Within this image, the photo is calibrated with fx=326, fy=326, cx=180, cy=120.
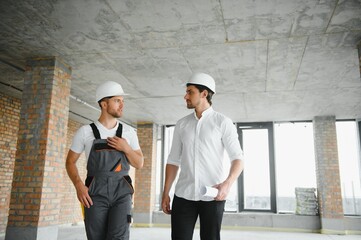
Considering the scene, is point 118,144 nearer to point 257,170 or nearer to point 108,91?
point 108,91

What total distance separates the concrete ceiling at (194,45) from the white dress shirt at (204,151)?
2.16 meters

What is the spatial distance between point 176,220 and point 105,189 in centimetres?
53

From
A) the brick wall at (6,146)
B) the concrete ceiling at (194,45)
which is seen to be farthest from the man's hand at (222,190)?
the brick wall at (6,146)

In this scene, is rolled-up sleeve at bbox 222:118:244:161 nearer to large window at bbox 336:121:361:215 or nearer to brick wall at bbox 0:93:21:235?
brick wall at bbox 0:93:21:235

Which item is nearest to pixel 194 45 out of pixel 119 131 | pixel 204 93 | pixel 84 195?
pixel 204 93

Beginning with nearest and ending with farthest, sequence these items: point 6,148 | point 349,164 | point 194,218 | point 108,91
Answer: point 194,218 < point 108,91 < point 6,148 < point 349,164

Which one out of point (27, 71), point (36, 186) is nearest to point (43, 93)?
point (27, 71)

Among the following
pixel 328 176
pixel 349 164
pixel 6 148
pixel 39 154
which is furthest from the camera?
pixel 349 164

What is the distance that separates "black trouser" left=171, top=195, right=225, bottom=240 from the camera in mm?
2121

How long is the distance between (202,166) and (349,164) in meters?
9.65

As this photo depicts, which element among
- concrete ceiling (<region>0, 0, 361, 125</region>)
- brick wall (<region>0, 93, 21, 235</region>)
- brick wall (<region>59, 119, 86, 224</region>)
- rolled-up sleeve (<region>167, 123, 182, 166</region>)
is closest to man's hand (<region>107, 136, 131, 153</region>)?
rolled-up sleeve (<region>167, 123, 182, 166</region>)

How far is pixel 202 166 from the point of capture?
7.40ft

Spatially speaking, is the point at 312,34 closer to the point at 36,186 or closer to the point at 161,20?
the point at 161,20

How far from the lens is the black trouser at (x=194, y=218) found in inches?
83.5
